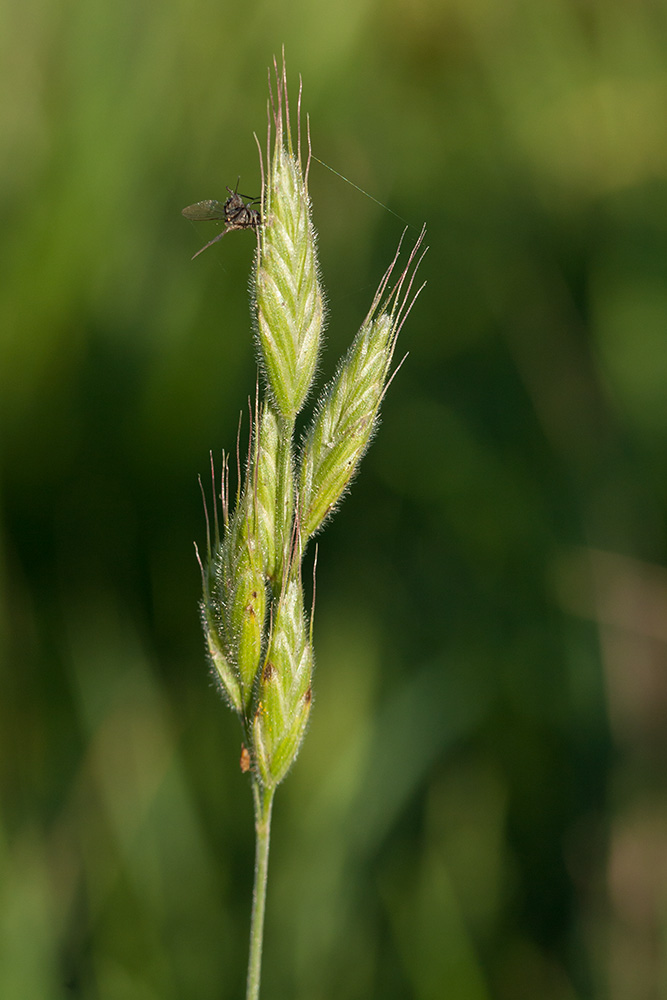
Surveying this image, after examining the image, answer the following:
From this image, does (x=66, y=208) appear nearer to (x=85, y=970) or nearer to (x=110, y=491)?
(x=110, y=491)

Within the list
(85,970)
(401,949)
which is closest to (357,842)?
(401,949)

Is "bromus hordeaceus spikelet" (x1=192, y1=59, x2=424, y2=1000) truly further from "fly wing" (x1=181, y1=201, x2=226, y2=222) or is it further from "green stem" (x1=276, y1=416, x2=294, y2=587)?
"fly wing" (x1=181, y1=201, x2=226, y2=222)

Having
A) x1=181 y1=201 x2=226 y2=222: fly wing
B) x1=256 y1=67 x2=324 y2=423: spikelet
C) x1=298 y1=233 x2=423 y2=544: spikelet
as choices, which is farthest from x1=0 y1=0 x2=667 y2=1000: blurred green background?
x1=256 y1=67 x2=324 y2=423: spikelet

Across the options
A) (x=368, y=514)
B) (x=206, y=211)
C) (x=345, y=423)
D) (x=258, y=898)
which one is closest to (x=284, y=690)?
(x=258, y=898)

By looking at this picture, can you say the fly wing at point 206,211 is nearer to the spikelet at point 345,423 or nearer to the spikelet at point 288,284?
the spikelet at point 288,284

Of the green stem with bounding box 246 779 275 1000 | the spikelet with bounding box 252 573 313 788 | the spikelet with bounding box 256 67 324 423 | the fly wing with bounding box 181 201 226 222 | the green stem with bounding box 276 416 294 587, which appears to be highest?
the fly wing with bounding box 181 201 226 222

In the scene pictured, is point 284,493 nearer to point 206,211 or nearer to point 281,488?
point 281,488
